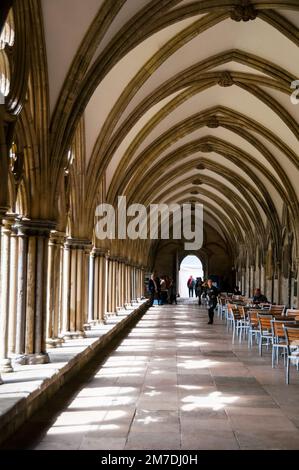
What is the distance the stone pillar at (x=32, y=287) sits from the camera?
775 centimetres

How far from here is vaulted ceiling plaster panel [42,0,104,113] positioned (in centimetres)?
767

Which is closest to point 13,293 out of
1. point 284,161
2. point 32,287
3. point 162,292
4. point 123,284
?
point 32,287

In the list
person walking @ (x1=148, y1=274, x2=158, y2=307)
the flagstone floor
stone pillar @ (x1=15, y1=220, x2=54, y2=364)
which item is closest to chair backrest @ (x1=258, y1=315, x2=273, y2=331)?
the flagstone floor

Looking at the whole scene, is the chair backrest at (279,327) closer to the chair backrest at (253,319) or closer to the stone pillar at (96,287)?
the chair backrest at (253,319)

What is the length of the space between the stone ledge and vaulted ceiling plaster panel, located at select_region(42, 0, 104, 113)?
344cm

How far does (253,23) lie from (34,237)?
6192 millimetres

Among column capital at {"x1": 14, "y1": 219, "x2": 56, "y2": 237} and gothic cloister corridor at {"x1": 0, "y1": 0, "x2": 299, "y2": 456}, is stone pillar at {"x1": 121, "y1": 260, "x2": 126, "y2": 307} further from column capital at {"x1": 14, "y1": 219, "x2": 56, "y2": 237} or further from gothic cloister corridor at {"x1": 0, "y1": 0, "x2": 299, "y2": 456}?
column capital at {"x1": 14, "y1": 219, "x2": 56, "y2": 237}

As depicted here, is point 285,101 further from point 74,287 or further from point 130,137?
point 74,287

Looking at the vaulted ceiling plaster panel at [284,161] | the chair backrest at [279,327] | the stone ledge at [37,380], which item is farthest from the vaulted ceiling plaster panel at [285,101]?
the stone ledge at [37,380]

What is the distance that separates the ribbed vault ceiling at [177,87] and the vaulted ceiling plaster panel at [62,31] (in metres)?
0.01

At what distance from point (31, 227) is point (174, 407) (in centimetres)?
304

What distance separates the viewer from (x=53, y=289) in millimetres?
9227
